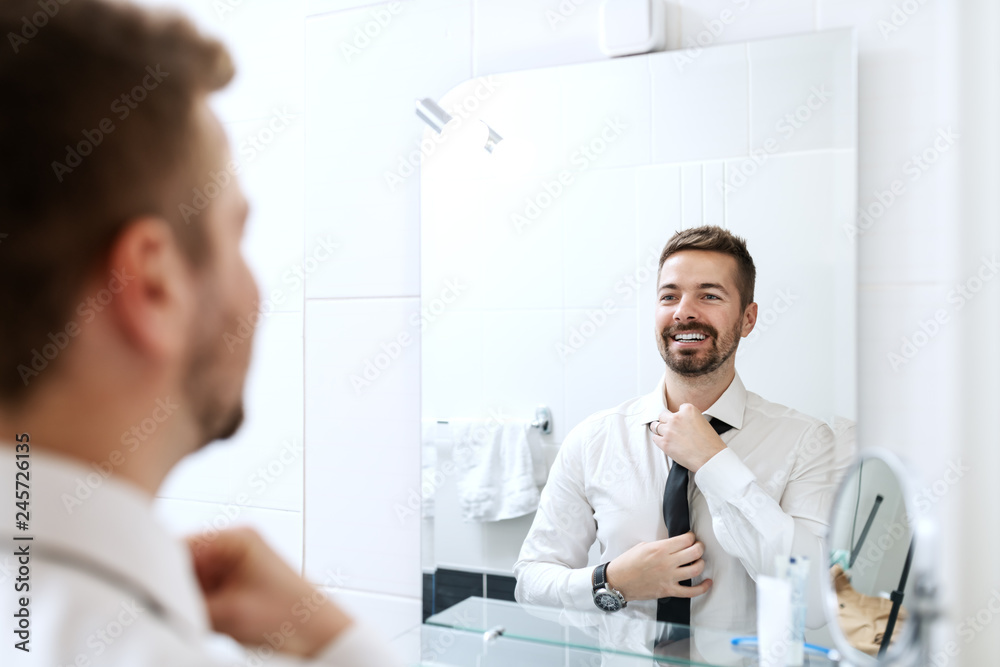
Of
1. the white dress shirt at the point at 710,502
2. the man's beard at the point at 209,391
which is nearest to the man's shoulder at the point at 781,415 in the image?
the white dress shirt at the point at 710,502

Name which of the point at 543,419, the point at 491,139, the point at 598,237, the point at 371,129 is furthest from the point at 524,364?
the point at 371,129

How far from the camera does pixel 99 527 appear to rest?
467mm

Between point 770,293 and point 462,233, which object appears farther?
point 462,233

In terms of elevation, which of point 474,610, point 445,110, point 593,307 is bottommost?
point 474,610

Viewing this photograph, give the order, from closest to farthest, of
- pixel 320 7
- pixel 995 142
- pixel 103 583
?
1. pixel 103 583
2. pixel 995 142
3. pixel 320 7

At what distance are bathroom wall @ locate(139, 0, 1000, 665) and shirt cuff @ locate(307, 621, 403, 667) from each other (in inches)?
12.0

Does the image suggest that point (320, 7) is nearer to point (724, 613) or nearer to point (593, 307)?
point (593, 307)

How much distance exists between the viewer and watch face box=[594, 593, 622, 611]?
0.80 m

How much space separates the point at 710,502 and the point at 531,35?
1.89 ft

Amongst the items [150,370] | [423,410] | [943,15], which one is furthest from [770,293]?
[150,370]

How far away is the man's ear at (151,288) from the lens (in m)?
0.47

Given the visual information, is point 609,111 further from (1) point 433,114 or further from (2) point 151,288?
(2) point 151,288

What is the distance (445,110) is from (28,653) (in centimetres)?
70

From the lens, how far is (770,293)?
0.78 m
